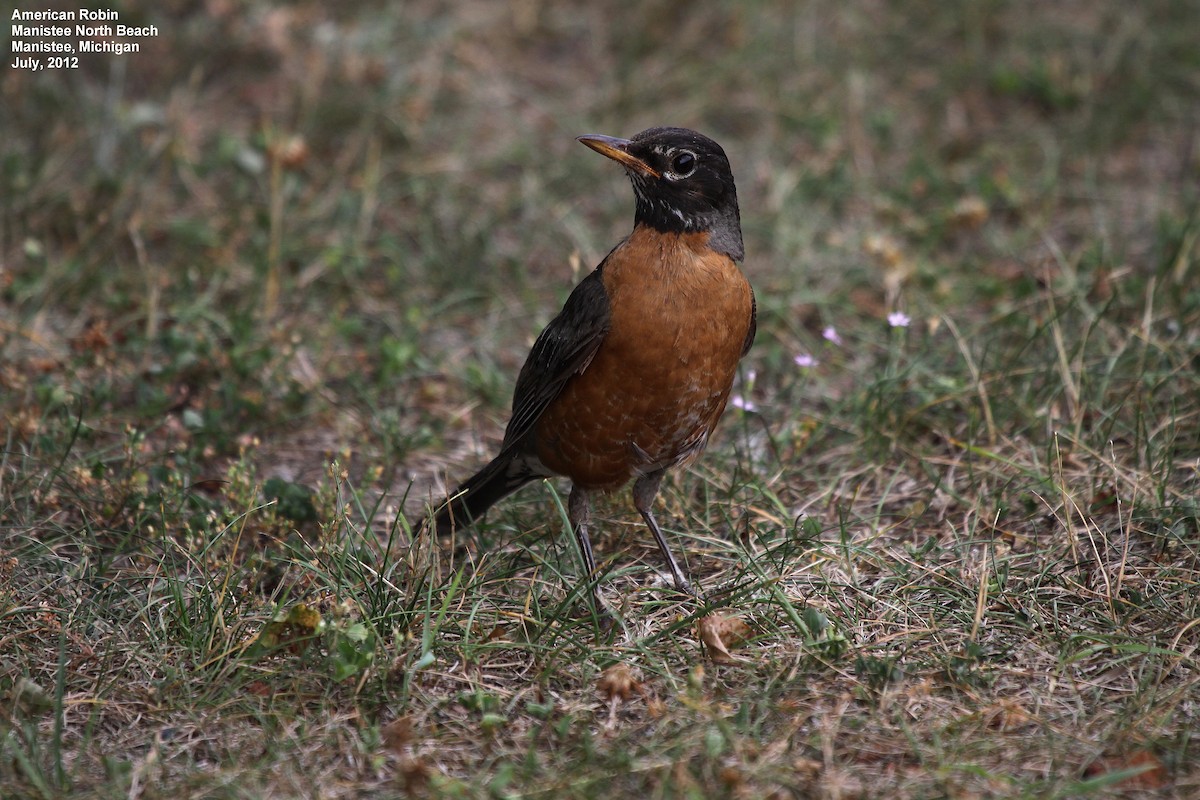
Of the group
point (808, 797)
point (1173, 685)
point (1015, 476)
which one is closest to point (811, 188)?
point (1015, 476)

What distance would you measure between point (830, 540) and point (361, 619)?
5.78ft

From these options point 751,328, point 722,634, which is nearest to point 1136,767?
point 722,634

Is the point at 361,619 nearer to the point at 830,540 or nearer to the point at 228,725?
the point at 228,725

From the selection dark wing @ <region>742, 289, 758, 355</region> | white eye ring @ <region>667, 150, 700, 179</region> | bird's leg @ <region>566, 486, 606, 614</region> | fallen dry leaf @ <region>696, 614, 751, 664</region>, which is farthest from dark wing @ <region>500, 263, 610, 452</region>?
fallen dry leaf @ <region>696, 614, 751, 664</region>

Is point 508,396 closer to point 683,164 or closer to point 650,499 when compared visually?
point 650,499

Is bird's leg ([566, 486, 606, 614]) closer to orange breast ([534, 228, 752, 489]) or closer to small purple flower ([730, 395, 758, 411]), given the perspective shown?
orange breast ([534, 228, 752, 489])

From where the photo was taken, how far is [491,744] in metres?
3.35

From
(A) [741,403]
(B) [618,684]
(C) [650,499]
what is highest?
(A) [741,403]

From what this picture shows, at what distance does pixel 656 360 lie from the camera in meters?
4.07

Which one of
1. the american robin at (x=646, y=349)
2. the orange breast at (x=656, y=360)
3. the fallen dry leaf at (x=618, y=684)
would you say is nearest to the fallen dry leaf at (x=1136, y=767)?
the fallen dry leaf at (x=618, y=684)

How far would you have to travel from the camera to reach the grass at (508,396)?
3344 millimetres

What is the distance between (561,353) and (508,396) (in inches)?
49.4

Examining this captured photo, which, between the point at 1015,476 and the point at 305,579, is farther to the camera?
the point at 1015,476

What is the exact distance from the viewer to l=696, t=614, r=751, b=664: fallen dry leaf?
145 inches
